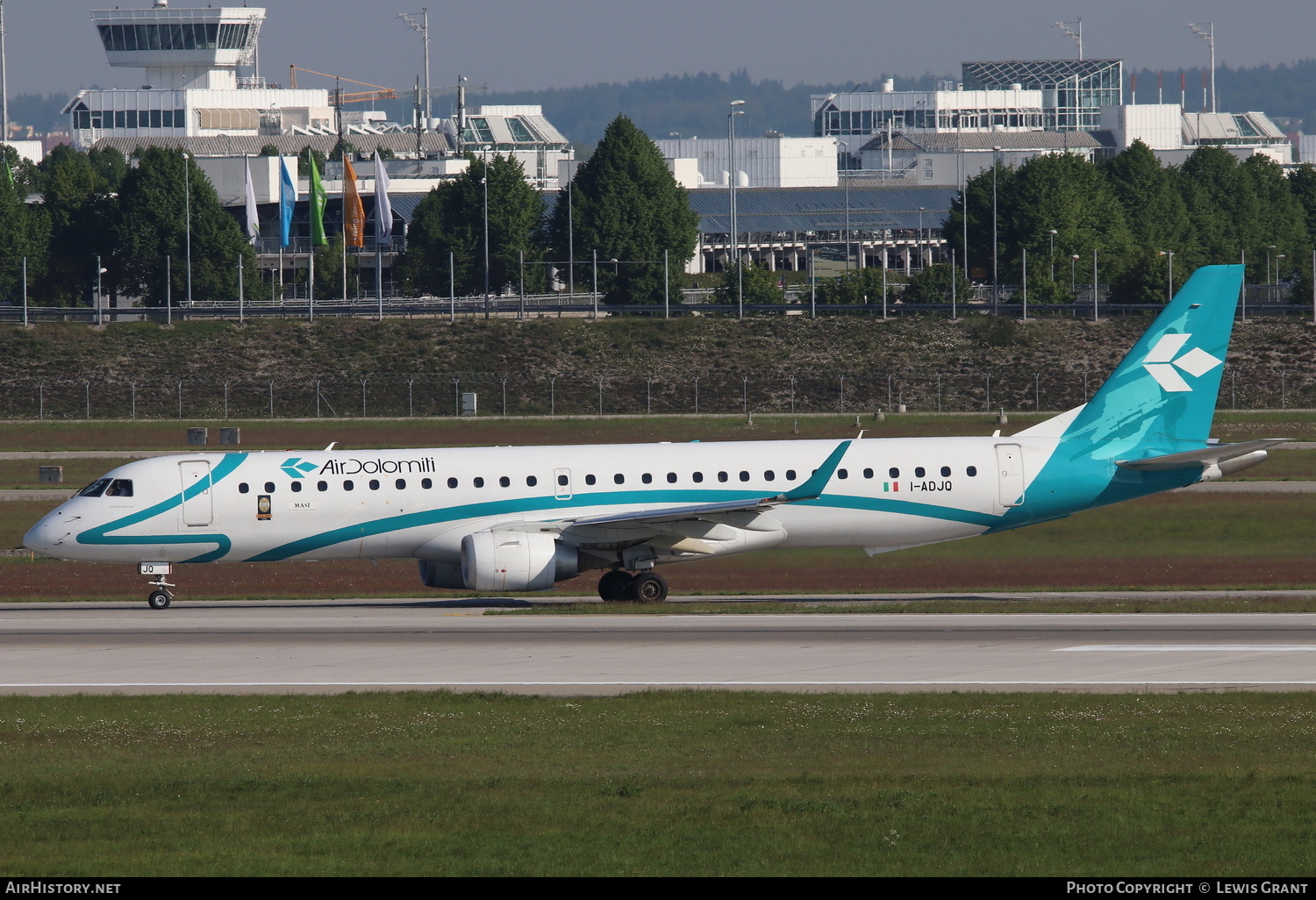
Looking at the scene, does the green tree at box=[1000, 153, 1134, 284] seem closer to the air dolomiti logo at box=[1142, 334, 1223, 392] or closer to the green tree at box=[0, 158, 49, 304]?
the green tree at box=[0, 158, 49, 304]

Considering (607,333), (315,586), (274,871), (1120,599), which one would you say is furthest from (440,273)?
(274,871)

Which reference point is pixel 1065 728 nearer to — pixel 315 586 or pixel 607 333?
pixel 315 586

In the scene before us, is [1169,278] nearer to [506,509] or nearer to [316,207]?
[316,207]

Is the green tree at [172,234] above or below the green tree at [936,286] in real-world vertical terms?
above

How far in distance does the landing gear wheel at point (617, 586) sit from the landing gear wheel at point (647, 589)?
140 mm

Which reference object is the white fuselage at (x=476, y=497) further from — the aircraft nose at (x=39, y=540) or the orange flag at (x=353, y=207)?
the orange flag at (x=353, y=207)

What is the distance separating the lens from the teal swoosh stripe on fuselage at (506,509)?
127ft

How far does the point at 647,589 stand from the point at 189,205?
10022 centimetres

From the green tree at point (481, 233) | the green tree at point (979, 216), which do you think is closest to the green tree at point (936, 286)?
the green tree at point (979, 216)

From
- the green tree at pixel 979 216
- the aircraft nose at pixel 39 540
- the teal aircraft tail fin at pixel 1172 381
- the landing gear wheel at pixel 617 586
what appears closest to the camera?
the aircraft nose at pixel 39 540

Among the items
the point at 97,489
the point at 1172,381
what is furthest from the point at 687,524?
the point at 97,489

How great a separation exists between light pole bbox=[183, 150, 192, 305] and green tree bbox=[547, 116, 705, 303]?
1166 inches

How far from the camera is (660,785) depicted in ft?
63.7

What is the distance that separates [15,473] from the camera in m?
71.6
